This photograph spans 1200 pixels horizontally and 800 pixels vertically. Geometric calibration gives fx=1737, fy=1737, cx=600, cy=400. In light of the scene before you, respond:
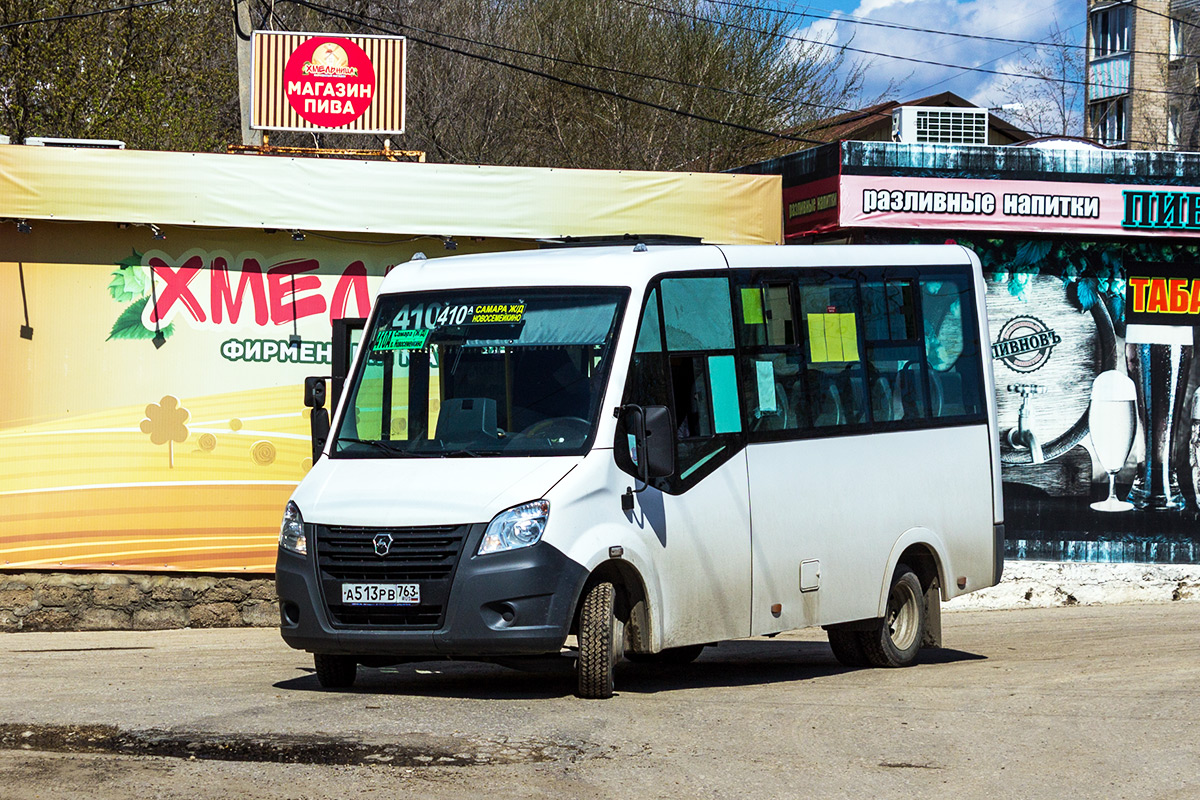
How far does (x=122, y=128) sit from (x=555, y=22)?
41.1 feet

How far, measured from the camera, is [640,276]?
9875 millimetres

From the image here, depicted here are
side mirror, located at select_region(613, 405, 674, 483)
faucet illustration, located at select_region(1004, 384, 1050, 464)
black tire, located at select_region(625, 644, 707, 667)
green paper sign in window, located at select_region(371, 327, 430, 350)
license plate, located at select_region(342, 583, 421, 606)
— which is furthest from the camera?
faucet illustration, located at select_region(1004, 384, 1050, 464)

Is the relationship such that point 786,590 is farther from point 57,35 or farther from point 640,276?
point 57,35

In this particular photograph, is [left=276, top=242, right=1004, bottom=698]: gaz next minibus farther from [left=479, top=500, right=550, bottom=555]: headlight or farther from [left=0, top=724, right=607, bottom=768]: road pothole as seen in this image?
[left=0, top=724, right=607, bottom=768]: road pothole

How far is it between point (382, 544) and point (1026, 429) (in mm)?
10173

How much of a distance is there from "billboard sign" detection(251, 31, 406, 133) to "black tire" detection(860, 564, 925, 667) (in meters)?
8.01

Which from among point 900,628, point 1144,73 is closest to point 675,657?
point 900,628


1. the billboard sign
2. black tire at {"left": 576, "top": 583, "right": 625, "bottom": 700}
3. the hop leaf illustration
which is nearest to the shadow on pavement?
black tire at {"left": 576, "top": 583, "right": 625, "bottom": 700}

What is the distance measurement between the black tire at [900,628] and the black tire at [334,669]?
12.1 feet

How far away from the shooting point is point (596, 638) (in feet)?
30.2

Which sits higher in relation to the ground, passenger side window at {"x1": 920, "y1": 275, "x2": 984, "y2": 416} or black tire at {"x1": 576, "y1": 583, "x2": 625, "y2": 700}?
passenger side window at {"x1": 920, "y1": 275, "x2": 984, "y2": 416}

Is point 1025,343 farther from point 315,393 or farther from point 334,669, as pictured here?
point 334,669

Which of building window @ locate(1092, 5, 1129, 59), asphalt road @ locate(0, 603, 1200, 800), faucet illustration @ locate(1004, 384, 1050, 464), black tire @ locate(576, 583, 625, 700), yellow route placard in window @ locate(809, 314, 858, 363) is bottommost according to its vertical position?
asphalt road @ locate(0, 603, 1200, 800)

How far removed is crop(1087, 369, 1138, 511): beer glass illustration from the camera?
698 inches
